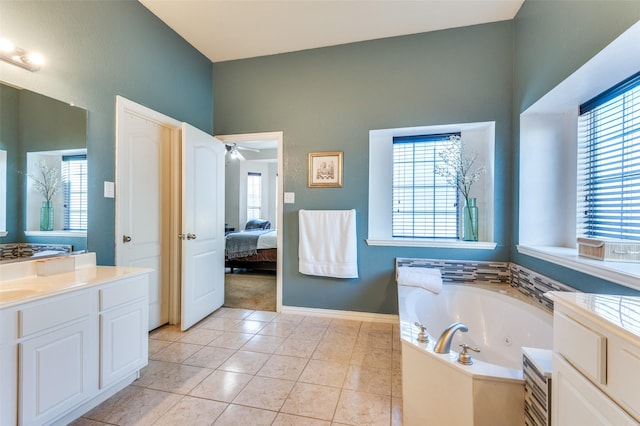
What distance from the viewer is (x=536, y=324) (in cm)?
178

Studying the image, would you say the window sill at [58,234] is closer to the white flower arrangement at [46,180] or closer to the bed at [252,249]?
the white flower arrangement at [46,180]

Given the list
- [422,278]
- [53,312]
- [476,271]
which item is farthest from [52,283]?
[476,271]

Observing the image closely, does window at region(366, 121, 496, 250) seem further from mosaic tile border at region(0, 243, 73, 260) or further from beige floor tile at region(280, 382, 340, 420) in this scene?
mosaic tile border at region(0, 243, 73, 260)

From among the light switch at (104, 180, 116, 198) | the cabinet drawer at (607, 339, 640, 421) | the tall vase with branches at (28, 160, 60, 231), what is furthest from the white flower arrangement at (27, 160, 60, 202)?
the cabinet drawer at (607, 339, 640, 421)

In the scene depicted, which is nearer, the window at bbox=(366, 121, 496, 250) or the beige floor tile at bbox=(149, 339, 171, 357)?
the beige floor tile at bbox=(149, 339, 171, 357)

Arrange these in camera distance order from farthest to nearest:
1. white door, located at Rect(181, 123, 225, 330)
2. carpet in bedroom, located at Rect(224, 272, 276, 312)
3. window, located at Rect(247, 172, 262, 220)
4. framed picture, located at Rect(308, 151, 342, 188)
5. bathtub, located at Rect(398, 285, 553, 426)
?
1. window, located at Rect(247, 172, 262, 220)
2. carpet in bedroom, located at Rect(224, 272, 276, 312)
3. framed picture, located at Rect(308, 151, 342, 188)
4. white door, located at Rect(181, 123, 225, 330)
5. bathtub, located at Rect(398, 285, 553, 426)

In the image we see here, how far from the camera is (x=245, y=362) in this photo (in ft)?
6.67

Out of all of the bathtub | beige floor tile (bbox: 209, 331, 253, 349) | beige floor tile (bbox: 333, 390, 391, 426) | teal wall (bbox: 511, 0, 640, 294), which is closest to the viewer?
the bathtub

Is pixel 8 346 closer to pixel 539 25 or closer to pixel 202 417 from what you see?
pixel 202 417

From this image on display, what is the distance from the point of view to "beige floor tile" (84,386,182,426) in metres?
1.46

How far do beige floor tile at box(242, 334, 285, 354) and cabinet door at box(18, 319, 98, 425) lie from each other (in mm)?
1028

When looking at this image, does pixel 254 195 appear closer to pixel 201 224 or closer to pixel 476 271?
pixel 201 224

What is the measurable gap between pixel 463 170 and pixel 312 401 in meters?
2.33

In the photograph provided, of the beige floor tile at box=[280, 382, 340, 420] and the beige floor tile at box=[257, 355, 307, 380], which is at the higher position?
the beige floor tile at box=[280, 382, 340, 420]
